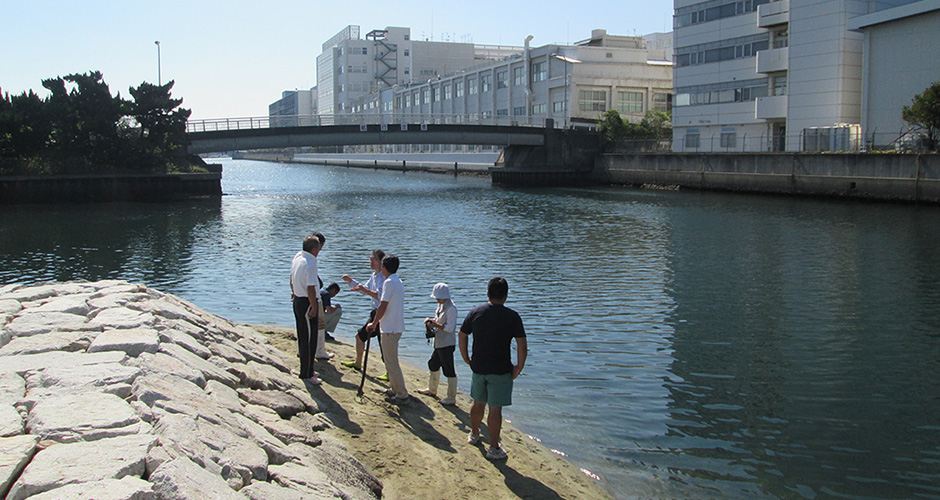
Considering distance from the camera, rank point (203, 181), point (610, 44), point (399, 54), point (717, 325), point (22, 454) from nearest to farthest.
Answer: point (22, 454) < point (717, 325) < point (203, 181) < point (610, 44) < point (399, 54)

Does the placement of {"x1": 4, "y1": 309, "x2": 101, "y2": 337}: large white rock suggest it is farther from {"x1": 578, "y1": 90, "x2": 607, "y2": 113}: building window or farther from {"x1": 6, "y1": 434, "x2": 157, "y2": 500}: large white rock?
{"x1": 578, "y1": 90, "x2": 607, "y2": 113}: building window

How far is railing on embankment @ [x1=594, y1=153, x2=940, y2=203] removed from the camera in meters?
40.8

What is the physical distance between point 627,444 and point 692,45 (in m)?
65.3

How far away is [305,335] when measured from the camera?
31.8 feet

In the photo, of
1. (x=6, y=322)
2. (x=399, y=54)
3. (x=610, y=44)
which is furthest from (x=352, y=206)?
(x=399, y=54)

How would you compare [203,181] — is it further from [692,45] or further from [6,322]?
[6,322]

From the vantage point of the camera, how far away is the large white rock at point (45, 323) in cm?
874

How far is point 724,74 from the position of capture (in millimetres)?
64938

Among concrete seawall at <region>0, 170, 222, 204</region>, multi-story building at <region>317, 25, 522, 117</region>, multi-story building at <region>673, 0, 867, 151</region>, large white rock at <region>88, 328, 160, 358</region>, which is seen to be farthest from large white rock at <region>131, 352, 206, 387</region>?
multi-story building at <region>317, 25, 522, 117</region>

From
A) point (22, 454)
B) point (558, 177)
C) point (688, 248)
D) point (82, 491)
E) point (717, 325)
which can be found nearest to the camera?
point (82, 491)

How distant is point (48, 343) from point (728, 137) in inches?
2470

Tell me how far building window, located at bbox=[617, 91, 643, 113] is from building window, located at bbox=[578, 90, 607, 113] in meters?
2.04

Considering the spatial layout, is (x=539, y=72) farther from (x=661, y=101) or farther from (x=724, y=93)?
(x=724, y=93)

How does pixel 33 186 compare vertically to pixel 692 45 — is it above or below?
below
